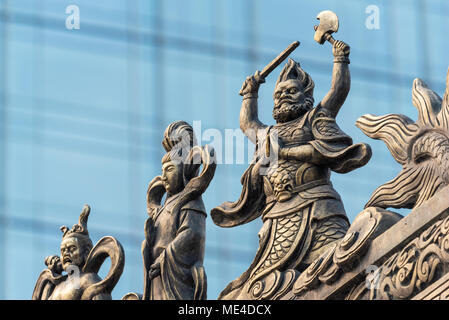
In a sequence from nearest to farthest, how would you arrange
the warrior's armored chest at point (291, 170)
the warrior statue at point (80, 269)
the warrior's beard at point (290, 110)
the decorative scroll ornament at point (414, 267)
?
the decorative scroll ornament at point (414, 267), the warrior's armored chest at point (291, 170), the warrior's beard at point (290, 110), the warrior statue at point (80, 269)

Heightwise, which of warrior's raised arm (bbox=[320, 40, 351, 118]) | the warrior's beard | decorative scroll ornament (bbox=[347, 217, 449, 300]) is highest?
warrior's raised arm (bbox=[320, 40, 351, 118])

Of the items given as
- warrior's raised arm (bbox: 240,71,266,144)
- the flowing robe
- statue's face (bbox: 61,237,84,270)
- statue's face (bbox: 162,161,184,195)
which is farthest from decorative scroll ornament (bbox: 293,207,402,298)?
statue's face (bbox: 61,237,84,270)

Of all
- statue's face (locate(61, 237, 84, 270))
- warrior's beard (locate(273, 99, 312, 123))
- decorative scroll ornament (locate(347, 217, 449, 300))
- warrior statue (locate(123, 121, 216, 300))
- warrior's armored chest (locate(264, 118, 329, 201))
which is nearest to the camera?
decorative scroll ornament (locate(347, 217, 449, 300))

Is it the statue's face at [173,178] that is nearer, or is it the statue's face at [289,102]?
the statue's face at [289,102]

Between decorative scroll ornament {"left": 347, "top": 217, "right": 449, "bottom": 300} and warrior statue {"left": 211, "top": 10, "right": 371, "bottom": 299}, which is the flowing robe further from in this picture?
decorative scroll ornament {"left": 347, "top": 217, "right": 449, "bottom": 300}

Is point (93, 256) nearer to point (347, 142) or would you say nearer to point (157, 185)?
point (157, 185)

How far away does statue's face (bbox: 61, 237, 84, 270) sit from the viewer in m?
16.6

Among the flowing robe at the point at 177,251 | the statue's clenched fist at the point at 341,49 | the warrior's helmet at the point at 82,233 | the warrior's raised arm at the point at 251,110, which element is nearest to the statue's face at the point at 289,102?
the warrior's raised arm at the point at 251,110

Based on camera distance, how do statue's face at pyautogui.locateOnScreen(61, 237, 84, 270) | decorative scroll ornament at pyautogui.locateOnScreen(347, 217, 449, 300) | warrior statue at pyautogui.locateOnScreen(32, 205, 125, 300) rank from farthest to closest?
statue's face at pyautogui.locateOnScreen(61, 237, 84, 270)
warrior statue at pyautogui.locateOnScreen(32, 205, 125, 300)
decorative scroll ornament at pyautogui.locateOnScreen(347, 217, 449, 300)

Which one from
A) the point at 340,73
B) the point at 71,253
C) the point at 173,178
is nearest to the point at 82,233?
the point at 71,253

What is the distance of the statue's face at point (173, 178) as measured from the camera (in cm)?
1579

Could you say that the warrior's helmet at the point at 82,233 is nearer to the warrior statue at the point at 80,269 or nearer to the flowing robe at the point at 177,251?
the warrior statue at the point at 80,269

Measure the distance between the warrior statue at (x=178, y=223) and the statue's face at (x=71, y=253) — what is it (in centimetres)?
98
